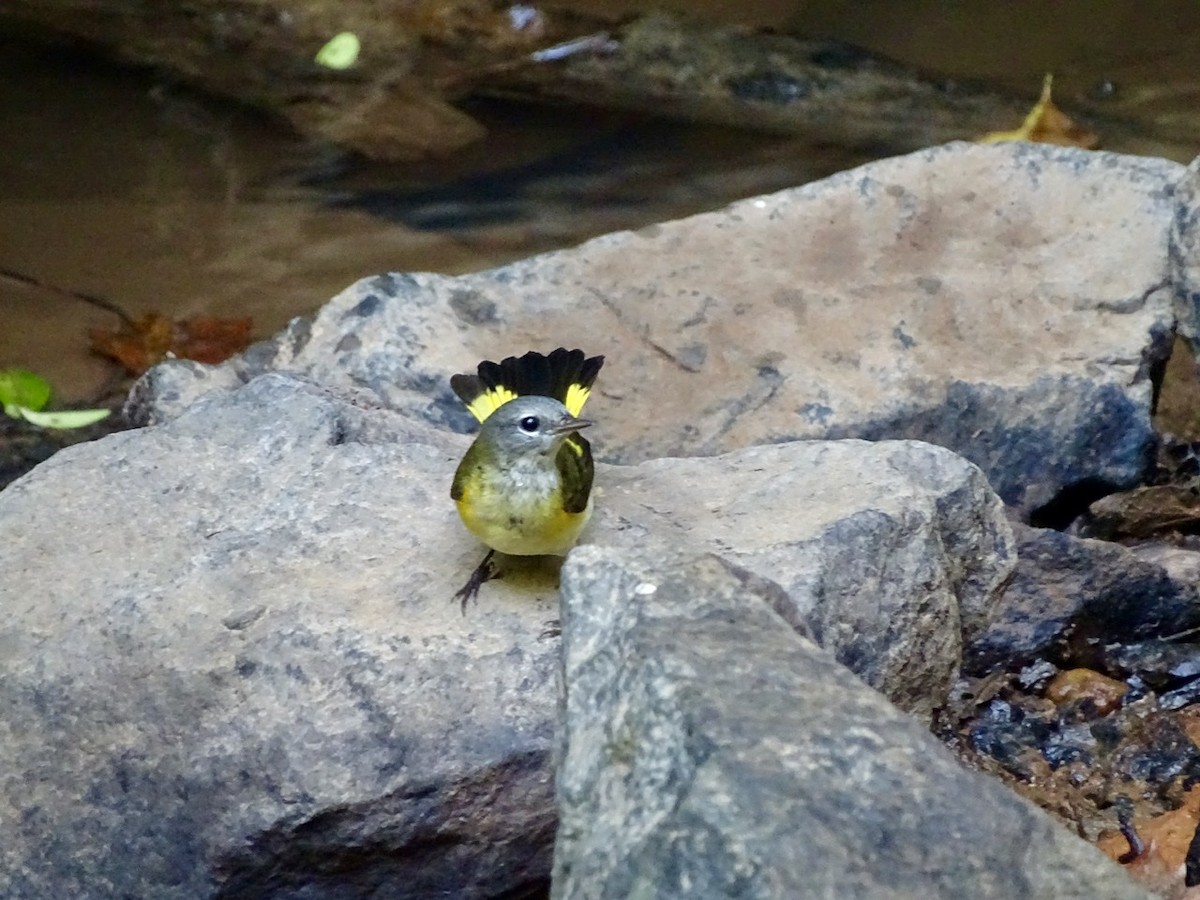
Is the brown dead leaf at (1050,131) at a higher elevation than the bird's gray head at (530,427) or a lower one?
higher

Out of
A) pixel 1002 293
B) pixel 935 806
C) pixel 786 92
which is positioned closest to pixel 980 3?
pixel 786 92

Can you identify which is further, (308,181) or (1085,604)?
(308,181)

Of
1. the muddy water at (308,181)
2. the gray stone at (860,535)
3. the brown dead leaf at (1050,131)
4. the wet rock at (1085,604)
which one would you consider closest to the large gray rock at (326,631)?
the gray stone at (860,535)

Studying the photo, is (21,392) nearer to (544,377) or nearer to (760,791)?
(544,377)

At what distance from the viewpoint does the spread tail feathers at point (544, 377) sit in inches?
151

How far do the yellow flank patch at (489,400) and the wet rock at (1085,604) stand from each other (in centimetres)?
150

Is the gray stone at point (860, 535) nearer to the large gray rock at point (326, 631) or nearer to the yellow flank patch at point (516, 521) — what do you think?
the large gray rock at point (326, 631)

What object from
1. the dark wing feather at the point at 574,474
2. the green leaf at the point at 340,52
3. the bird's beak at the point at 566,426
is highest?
the green leaf at the point at 340,52

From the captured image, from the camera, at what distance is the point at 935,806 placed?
1.82 m

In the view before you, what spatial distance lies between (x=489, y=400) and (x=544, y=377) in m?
0.19

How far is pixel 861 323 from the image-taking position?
4.86 m

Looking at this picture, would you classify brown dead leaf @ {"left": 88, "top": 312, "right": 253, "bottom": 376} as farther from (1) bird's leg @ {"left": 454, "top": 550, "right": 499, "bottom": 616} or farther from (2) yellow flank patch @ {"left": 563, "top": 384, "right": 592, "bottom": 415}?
(1) bird's leg @ {"left": 454, "top": 550, "right": 499, "bottom": 616}

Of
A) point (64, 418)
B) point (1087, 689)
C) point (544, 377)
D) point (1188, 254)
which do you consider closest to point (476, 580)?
point (544, 377)

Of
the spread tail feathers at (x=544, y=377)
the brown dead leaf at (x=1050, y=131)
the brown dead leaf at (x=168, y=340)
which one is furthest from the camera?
the brown dead leaf at (x=1050, y=131)
